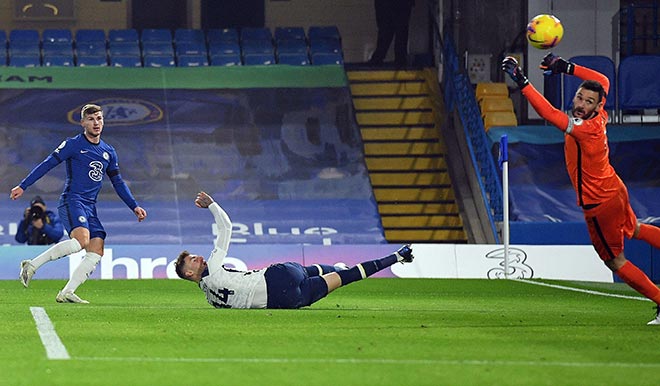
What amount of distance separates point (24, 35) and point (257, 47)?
18.6 feet

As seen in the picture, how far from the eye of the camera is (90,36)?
33.2 metres

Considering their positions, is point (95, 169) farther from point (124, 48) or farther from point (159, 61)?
point (124, 48)

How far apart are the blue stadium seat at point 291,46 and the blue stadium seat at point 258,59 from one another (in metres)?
0.40

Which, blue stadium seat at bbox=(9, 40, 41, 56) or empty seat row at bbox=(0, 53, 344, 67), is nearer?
empty seat row at bbox=(0, 53, 344, 67)

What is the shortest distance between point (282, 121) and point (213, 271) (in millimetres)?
19030

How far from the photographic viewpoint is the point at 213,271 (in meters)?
12.4

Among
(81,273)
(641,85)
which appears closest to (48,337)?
(81,273)

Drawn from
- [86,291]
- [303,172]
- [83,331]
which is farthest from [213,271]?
[303,172]

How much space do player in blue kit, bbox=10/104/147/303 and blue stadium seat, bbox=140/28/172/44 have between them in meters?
19.2

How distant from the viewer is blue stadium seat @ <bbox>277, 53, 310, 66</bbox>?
3288 cm

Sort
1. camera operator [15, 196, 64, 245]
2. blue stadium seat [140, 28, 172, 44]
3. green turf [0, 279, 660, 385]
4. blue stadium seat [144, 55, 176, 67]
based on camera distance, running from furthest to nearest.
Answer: blue stadium seat [140, 28, 172, 44] < blue stadium seat [144, 55, 176, 67] < camera operator [15, 196, 64, 245] < green turf [0, 279, 660, 385]

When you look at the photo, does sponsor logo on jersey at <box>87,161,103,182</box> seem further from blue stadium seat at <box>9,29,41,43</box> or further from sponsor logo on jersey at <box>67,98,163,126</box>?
blue stadium seat at <box>9,29,41,43</box>

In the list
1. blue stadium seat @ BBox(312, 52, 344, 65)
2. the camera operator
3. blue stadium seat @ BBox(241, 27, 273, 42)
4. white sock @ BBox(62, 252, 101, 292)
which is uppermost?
blue stadium seat @ BBox(241, 27, 273, 42)

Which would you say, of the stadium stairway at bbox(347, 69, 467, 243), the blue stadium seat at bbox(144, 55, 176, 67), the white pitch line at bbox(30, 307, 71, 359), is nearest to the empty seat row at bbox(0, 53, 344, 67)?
the blue stadium seat at bbox(144, 55, 176, 67)
